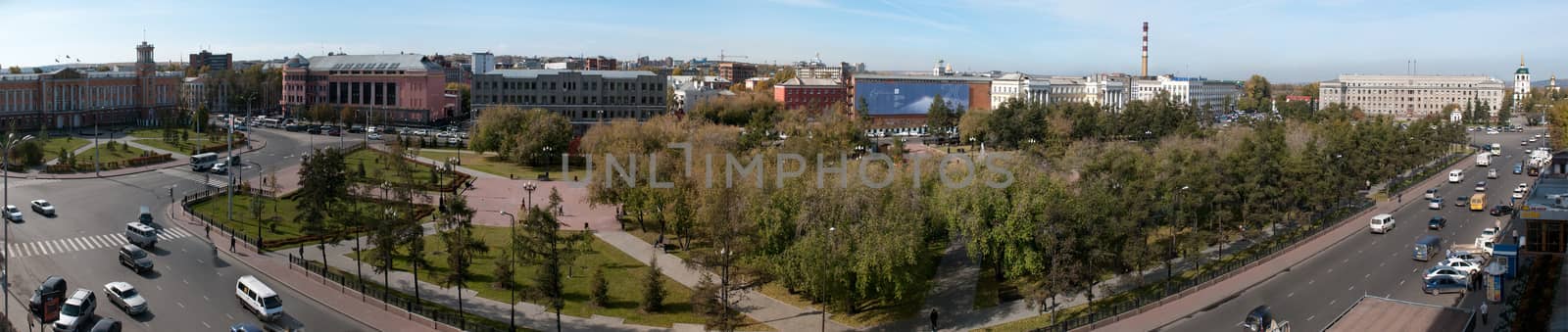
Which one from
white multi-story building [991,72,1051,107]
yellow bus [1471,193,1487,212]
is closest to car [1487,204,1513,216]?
yellow bus [1471,193,1487,212]

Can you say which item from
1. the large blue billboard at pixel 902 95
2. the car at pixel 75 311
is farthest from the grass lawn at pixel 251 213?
the large blue billboard at pixel 902 95

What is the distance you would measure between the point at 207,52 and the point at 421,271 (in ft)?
409

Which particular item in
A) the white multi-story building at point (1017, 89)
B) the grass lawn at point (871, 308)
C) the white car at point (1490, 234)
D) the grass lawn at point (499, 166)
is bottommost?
the grass lawn at point (871, 308)

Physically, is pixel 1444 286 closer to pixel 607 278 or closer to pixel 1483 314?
pixel 1483 314

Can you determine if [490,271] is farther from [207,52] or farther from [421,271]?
[207,52]

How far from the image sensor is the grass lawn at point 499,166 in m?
51.7

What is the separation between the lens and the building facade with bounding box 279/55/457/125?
265ft

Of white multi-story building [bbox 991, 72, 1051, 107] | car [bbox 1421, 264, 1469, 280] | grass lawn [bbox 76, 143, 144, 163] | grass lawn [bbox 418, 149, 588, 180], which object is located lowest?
car [bbox 1421, 264, 1469, 280]

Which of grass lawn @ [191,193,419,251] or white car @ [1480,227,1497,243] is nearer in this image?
grass lawn @ [191,193,419,251]

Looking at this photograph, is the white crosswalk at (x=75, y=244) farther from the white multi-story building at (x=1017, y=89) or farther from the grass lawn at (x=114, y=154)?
the white multi-story building at (x=1017, y=89)

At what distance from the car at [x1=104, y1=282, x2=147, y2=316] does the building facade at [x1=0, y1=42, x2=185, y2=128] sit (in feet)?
133

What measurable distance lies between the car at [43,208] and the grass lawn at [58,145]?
14.2m

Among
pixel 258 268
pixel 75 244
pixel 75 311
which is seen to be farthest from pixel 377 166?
pixel 75 311

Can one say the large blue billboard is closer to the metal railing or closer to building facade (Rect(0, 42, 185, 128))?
building facade (Rect(0, 42, 185, 128))
